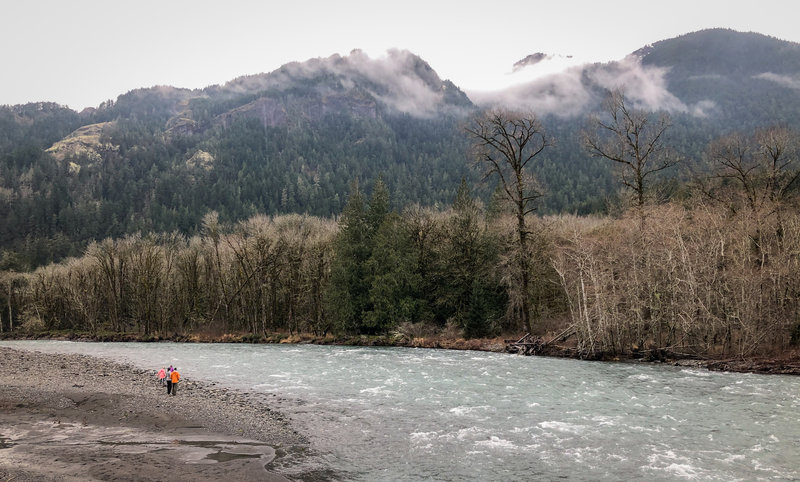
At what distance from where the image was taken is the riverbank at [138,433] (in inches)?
472

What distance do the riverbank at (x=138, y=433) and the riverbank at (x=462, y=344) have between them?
2310 cm

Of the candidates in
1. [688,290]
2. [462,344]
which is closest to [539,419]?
[688,290]

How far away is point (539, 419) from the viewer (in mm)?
17875

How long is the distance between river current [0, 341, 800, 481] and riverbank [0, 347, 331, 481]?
160 cm

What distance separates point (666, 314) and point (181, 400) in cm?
2854

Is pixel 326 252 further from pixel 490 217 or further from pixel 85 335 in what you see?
pixel 85 335

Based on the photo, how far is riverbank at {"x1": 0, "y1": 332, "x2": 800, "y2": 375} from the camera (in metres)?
26.6

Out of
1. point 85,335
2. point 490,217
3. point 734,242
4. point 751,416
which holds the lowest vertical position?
point 85,335

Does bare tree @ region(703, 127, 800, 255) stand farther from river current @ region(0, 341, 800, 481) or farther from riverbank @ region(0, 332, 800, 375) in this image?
river current @ region(0, 341, 800, 481)

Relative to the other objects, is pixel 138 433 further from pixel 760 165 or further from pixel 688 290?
pixel 760 165

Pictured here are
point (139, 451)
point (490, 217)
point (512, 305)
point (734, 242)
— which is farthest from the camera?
point (490, 217)

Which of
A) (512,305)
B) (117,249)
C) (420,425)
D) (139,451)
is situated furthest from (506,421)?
(117,249)

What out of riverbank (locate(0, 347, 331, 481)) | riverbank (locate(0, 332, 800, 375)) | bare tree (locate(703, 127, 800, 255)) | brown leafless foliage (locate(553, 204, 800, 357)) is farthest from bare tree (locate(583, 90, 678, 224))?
riverbank (locate(0, 347, 331, 481))

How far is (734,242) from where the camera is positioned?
33.0 metres
